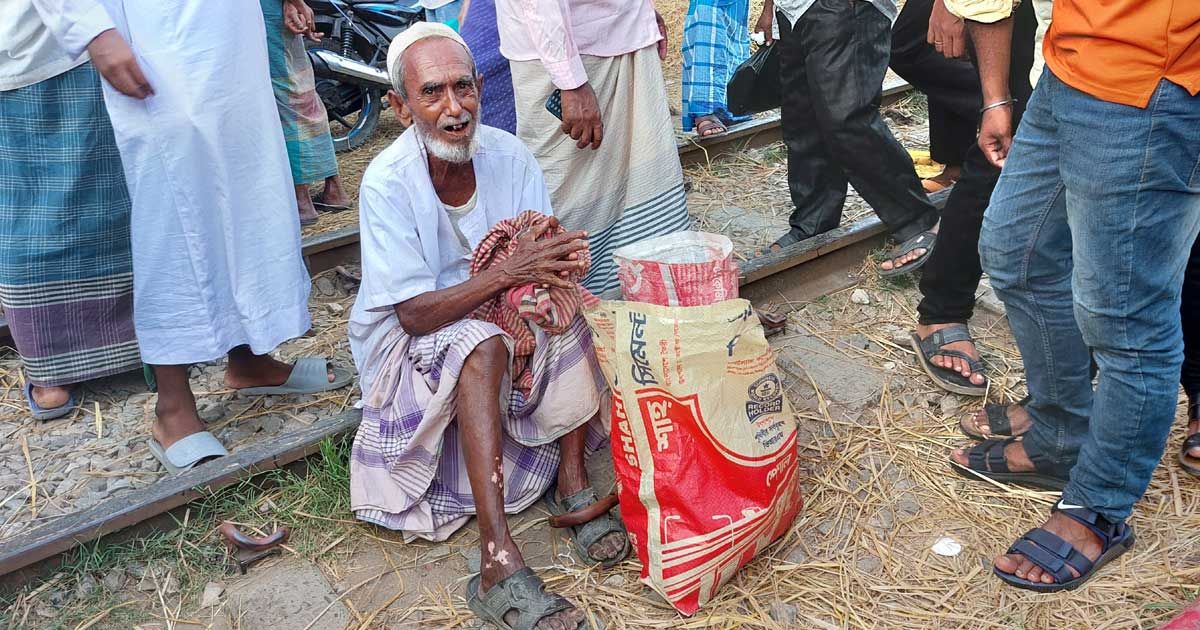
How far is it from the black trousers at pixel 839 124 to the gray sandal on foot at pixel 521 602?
7.67 ft

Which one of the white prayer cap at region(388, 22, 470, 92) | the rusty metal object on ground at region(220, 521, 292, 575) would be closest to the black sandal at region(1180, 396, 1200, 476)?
the white prayer cap at region(388, 22, 470, 92)

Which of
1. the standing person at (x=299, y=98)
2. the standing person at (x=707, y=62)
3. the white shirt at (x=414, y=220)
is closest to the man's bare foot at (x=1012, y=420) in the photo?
the white shirt at (x=414, y=220)

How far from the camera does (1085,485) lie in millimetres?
2457

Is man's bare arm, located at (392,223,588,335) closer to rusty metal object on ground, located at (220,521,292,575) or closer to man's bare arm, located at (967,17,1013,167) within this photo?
rusty metal object on ground, located at (220,521,292,575)

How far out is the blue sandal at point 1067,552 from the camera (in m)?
2.47

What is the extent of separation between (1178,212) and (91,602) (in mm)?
2828

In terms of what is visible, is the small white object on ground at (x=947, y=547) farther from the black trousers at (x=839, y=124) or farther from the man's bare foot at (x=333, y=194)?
the man's bare foot at (x=333, y=194)

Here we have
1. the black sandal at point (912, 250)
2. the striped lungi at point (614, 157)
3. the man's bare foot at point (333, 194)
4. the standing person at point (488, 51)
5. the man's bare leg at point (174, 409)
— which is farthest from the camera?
the man's bare foot at point (333, 194)

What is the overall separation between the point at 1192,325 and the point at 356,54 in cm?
542

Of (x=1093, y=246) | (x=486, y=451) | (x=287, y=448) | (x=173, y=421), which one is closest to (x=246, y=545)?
(x=287, y=448)

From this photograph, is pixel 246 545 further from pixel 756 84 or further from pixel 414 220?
pixel 756 84

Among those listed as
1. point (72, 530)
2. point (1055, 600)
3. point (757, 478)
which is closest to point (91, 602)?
point (72, 530)

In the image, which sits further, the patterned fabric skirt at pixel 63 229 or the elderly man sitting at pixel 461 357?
the patterned fabric skirt at pixel 63 229

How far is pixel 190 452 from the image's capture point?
122 inches
